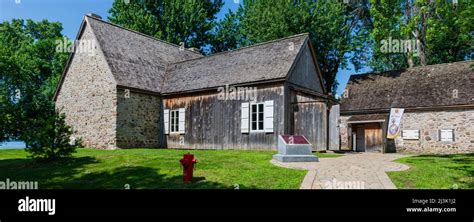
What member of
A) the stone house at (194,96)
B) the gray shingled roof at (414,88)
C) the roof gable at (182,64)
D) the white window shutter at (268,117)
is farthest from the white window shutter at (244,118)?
the gray shingled roof at (414,88)

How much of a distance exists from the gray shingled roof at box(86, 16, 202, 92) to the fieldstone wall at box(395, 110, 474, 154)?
53.2 ft

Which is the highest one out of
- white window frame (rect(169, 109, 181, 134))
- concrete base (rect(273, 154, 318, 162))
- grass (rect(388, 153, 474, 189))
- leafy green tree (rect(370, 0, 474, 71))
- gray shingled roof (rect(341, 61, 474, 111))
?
leafy green tree (rect(370, 0, 474, 71))

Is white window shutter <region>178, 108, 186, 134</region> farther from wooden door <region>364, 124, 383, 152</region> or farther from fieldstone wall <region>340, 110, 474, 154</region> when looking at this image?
fieldstone wall <region>340, 110, 474, 154</region>

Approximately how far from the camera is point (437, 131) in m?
20.0

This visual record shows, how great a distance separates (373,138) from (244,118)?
10.5m

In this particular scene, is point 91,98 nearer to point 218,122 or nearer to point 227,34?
point 218,122

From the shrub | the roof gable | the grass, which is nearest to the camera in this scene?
the grass

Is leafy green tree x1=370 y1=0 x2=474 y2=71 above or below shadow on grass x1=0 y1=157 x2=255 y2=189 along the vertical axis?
above

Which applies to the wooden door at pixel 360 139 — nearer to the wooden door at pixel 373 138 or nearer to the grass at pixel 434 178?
the wooden door at pixel 373 138

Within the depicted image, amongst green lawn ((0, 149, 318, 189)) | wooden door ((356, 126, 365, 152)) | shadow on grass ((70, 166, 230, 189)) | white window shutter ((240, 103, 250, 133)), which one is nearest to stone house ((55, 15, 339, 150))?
white window shutter ((240, 103, 250, 133))

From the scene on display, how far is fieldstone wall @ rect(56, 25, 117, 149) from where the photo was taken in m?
17.9

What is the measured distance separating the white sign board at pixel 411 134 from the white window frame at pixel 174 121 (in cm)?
1455

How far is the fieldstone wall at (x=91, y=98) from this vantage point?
1794cm

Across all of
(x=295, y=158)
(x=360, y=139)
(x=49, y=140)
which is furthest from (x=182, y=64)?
(x=360, y=139)
